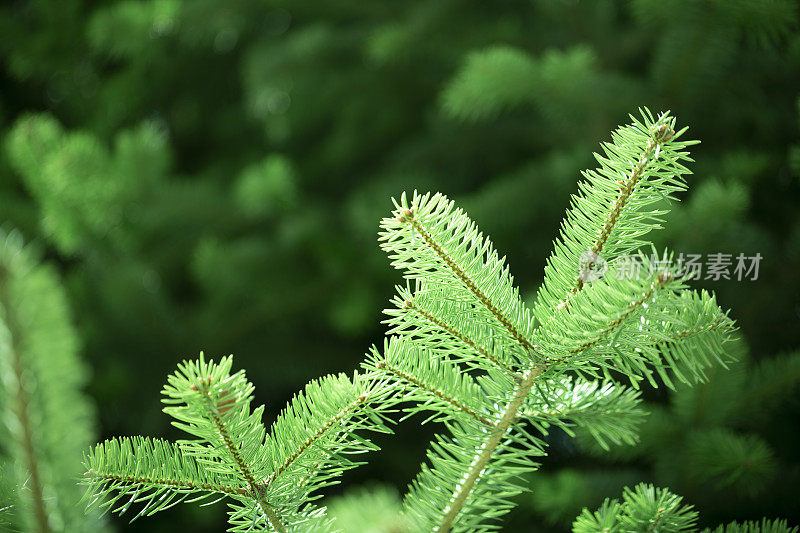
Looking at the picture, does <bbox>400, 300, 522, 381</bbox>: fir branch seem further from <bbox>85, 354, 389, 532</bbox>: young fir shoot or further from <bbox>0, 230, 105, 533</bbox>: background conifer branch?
<bbox>0, 230, 105, 533</bbox>: background conifer branch

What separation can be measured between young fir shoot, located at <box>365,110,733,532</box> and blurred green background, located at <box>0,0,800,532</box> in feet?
1.47

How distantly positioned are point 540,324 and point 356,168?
1393mm

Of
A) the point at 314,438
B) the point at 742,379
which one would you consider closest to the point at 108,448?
the point at 314,438

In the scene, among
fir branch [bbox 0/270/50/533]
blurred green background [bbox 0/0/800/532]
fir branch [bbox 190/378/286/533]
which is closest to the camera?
fir branch [bbox 0/270/50/533]

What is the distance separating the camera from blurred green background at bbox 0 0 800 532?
3.76ft

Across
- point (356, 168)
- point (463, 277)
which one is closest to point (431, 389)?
point (463, 277)

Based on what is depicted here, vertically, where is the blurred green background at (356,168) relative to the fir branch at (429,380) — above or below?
above

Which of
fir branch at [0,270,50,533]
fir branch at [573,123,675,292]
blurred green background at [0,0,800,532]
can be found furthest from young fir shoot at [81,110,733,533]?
blurred green background at [0,0,800,532]

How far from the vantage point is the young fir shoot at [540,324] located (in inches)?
19.9

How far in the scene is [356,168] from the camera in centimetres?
187

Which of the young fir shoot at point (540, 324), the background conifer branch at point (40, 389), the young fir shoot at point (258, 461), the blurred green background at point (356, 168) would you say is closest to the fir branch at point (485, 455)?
the young fir shoot at point (540, 324)

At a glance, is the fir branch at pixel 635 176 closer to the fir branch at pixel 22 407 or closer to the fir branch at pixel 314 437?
the fir branch at pixel 314 437

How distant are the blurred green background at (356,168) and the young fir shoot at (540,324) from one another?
1.47 ft

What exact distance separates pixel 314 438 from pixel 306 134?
5.03 feet
